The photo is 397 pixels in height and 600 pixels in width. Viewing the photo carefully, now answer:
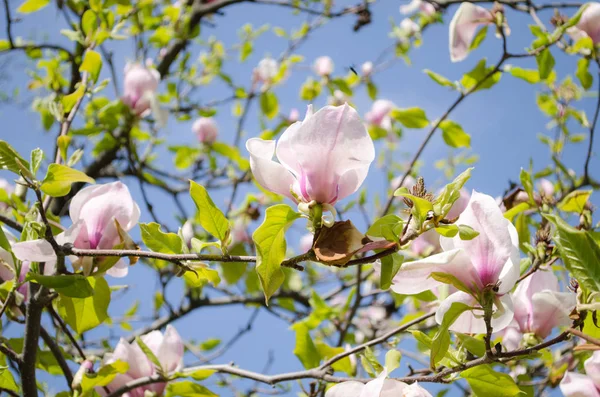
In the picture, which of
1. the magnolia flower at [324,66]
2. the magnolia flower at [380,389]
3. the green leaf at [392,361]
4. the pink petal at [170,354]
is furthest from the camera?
the magnolia flower at [324,66]

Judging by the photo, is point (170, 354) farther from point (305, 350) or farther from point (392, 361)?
point (392, 361)

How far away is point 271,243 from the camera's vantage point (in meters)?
0.54

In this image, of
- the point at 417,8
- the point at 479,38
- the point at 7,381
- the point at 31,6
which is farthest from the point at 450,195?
the point at 417,8

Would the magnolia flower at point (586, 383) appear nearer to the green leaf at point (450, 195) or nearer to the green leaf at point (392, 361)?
the green leaf at point (392, 361)

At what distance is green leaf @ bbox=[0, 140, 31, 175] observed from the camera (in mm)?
607

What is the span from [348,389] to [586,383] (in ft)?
1.12

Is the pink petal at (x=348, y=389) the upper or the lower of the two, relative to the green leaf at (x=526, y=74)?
lower

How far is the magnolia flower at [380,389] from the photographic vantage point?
59cm

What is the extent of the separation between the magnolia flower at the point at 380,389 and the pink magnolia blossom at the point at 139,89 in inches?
37.9

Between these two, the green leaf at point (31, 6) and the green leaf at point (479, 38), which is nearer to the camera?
the green leaf at point (479, 38)

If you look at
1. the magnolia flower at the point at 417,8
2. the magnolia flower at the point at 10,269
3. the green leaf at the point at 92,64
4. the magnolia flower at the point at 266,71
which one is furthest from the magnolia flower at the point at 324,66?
the magnolia flower at the point at 10,269

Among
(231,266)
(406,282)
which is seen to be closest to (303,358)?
(406,282)

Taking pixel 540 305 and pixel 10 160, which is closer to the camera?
pixel 10 160

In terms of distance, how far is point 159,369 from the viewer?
0.83 m
